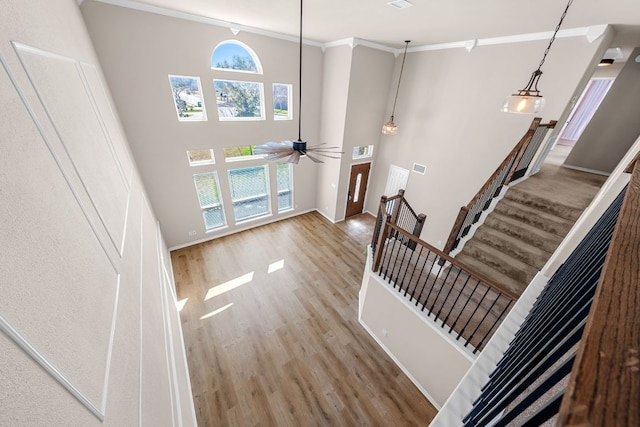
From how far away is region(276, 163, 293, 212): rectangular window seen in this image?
22.0 feet

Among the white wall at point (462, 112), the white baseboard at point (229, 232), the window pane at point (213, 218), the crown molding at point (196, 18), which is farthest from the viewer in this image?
the window pane at point (213, 218)

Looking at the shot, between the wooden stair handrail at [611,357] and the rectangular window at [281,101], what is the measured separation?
20.3 feet

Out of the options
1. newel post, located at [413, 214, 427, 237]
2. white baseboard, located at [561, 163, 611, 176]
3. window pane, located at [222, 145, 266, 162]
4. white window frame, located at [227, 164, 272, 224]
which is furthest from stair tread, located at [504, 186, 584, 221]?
white window frame, located at [227, 164, 272, 224]

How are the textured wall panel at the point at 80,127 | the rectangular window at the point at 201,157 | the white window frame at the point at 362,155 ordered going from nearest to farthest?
the textured wall panel at the point at 80,127 → the rectangular window at the point at 201,157 → the white window frame at the point at 362,155

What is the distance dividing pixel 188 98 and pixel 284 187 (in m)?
3.25

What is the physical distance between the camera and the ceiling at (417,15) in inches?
110

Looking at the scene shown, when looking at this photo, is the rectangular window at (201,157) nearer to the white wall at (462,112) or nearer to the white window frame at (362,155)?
the white window frame at (362,155)

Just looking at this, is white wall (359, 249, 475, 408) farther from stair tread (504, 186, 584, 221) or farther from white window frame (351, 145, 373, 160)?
white window frame (351, 145, 373, 160)

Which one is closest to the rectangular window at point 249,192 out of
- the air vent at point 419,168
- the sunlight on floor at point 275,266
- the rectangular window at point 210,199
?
the rectangular window at point 210,199

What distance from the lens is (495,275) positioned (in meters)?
3.36

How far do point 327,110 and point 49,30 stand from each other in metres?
5.26

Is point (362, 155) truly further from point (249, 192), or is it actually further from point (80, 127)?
point (80, 127)

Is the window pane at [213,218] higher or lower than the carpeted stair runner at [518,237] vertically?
lower

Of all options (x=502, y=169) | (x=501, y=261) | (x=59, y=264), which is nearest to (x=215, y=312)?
(x=59, y=264)
